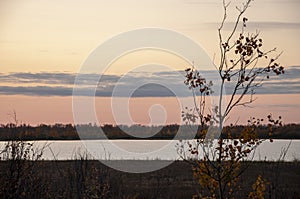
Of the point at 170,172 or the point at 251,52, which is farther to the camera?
the point at 170,172

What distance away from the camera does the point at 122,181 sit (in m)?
18.7

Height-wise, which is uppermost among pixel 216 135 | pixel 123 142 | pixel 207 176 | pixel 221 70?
pixel 123 142

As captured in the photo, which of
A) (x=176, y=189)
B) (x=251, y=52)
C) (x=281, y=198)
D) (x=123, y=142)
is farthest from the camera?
(x=123, y=142)

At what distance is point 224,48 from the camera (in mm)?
7852

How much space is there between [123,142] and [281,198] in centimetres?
2635

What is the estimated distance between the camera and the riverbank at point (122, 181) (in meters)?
11.4

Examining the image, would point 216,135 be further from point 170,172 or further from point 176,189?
point 170,172

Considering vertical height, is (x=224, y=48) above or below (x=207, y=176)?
above

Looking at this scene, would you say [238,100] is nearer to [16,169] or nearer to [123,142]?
[16,169]

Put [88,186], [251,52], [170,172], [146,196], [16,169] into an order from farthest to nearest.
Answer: [170,172]
[146,196]
[88,186]
[16,169]
[251,52]

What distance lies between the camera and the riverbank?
1140 cm

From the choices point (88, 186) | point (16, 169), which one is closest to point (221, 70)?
point (16, 169)

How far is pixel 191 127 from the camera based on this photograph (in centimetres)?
802

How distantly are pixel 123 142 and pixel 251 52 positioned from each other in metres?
34.1
